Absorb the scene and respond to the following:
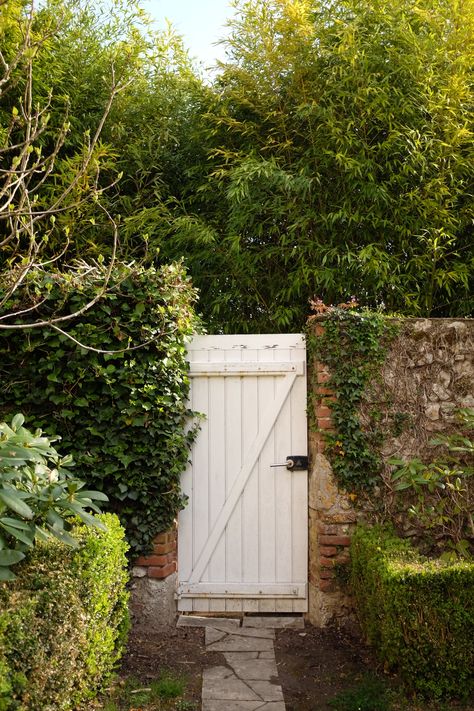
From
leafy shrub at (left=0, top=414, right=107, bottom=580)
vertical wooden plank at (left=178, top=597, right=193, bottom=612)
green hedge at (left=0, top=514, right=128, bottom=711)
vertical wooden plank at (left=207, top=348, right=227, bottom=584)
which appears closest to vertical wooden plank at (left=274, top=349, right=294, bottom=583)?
vertical wooden plank at (left=207, top=348, right=227, bottom=584)

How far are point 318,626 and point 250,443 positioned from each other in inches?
49.3

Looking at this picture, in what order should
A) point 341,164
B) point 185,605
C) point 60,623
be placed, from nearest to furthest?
point 60,623
point 185,605
point 341,164

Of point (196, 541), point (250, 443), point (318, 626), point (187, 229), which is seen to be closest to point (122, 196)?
point (187, 229)

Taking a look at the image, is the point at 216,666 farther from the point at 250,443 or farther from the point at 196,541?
the point at 250,443

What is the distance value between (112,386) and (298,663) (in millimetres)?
1955

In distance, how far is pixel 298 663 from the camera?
3.94 meters

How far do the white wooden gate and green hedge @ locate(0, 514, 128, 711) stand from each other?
119 centimetres

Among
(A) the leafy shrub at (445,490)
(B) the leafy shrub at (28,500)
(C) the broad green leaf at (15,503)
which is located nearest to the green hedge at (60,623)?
(B) the leafy shrub at (28,500)

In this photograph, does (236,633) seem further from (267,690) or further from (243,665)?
(267,690)

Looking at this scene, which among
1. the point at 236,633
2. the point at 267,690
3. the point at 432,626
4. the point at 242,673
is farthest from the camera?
the point at 236,633

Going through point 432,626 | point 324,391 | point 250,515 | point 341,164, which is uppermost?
point 341,164

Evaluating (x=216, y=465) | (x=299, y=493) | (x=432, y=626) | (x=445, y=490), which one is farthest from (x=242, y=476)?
(x=432, y=626)

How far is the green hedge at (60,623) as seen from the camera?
2475 mm

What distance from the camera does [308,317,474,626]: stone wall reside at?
4.41 meters
